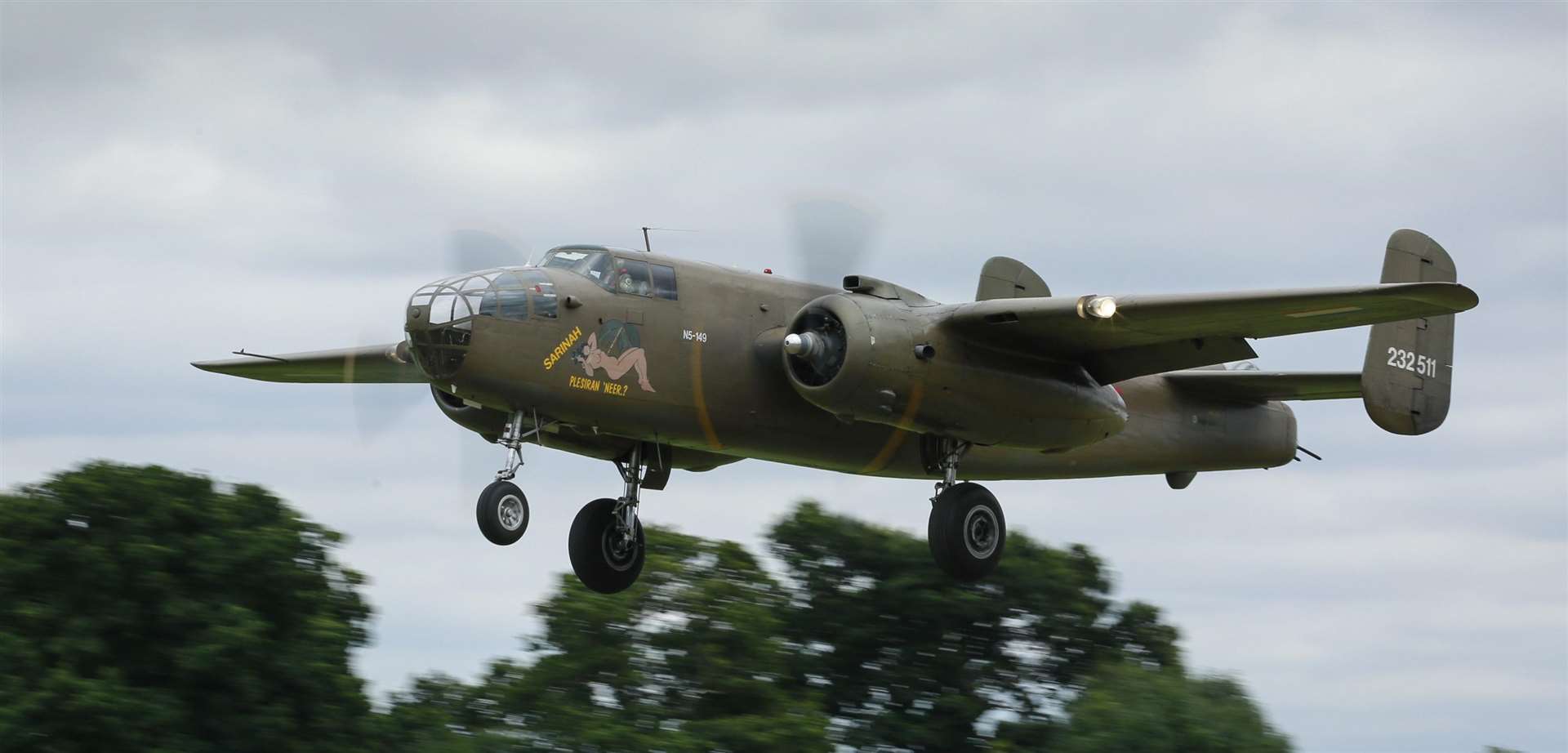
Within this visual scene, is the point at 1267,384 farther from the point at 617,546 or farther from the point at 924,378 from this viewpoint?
the point at 617,546

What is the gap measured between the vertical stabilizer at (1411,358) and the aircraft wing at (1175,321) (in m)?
2.35

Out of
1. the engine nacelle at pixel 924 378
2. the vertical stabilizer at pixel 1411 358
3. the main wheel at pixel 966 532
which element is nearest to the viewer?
the engine nacelle at pixel 924 378

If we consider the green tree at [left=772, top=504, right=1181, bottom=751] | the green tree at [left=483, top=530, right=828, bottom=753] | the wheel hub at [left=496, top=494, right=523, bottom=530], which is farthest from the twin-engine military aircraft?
the green tree at [left=772, top=504, right=1181, bottom=751]

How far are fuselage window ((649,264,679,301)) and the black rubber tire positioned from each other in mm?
2644

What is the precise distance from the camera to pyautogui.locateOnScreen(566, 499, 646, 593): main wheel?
21.5 m

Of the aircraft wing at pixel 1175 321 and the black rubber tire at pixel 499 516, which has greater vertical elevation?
the aircraft wing at pixel 1175 321

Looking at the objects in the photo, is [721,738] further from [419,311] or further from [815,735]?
[419,311]

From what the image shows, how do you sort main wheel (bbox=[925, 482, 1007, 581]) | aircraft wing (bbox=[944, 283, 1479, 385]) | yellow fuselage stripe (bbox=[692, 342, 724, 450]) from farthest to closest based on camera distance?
main wheel (bbox=[925, 482, 1007, 581]) → yellow fuselage stripe (bbox=[692, 342, 724, 450]) → aircraft wing (bbox=[944, 283, 1479, 385])

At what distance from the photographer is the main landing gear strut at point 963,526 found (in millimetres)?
21328

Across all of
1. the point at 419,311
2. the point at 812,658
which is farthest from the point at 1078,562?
the point at 419,311

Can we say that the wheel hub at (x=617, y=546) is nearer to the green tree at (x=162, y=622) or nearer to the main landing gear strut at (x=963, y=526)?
the main landing gear strut at (x=963, y=526)

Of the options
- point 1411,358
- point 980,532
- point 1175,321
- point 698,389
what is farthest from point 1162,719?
point 698,389

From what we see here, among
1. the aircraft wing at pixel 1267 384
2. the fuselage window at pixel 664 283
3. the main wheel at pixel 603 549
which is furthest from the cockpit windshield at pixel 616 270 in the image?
the aircraft wing at pixel 1267 384

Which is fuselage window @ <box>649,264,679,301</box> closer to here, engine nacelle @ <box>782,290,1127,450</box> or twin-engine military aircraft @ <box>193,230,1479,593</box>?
twin-engine military aircraft @ <box>193,230,1479,593</box>
